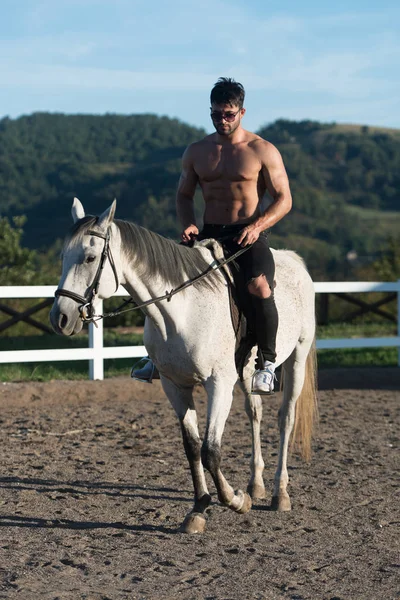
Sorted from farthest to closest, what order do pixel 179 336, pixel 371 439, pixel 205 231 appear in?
pixel 371 439 < pixel 205 231 < pixel 179 336

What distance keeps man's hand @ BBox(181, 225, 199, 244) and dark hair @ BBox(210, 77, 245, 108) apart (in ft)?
2.78

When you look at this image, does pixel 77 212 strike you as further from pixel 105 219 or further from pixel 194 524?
pixel 194 524

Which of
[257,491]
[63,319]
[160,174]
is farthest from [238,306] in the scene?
[160,174]

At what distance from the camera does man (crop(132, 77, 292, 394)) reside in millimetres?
5184

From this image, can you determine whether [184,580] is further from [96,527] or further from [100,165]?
[100,165]

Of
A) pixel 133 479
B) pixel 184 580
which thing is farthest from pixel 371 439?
pixel 184 580

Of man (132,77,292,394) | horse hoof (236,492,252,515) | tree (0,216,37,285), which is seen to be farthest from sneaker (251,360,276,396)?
tree (0,216,37,285)

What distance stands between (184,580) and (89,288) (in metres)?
1.63

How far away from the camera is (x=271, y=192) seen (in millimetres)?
5375

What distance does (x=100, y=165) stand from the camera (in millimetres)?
142125

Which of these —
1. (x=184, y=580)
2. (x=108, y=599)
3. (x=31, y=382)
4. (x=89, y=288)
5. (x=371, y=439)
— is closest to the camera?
(x=108, y=599)

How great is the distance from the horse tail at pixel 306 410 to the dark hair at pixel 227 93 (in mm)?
2296

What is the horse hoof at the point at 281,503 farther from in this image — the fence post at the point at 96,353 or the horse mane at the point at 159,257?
the fence post at the point at 96,353

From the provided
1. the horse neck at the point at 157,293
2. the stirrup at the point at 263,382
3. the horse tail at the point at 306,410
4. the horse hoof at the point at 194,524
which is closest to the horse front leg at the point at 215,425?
the horse hoof at the point at 194,524
